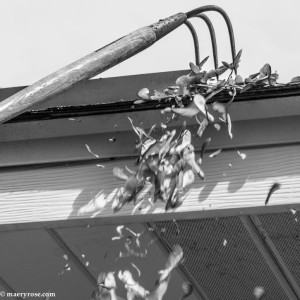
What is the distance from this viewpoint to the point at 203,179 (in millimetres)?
3096

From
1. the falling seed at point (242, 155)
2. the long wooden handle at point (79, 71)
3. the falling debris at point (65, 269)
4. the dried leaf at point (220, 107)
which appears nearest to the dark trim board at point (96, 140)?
the falling seed at point (242, 155)

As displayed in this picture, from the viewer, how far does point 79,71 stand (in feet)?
9.65

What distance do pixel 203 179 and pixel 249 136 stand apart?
9.0 inches

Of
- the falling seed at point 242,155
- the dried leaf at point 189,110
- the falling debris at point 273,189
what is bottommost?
the falling debris at point 273,189

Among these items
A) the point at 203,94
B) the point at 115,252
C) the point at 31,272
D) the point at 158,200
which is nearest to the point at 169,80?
the point at 203,94

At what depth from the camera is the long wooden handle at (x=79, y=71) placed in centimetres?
284

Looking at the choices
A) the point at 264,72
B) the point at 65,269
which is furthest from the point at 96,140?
the point at 65,269

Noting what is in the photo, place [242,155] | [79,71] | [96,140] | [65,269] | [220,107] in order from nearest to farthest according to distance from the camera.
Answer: [79,71]
[220,107]
[242,155]
[96,140]
[65,269]

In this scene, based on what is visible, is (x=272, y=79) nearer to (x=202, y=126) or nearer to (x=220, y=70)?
(x=220, y=70)

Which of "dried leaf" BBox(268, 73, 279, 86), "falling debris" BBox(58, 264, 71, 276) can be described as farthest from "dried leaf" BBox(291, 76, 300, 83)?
"falling debris" BBox(58, 264, 71, 276)

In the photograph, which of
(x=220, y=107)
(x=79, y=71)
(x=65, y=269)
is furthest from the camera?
(x=65, y=269)

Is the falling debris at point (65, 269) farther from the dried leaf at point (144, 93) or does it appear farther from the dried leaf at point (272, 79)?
the dried leaf at point (272, 79)

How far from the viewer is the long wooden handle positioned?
2.84 m

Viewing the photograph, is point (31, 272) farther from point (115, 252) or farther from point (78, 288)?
point (115, 252)
